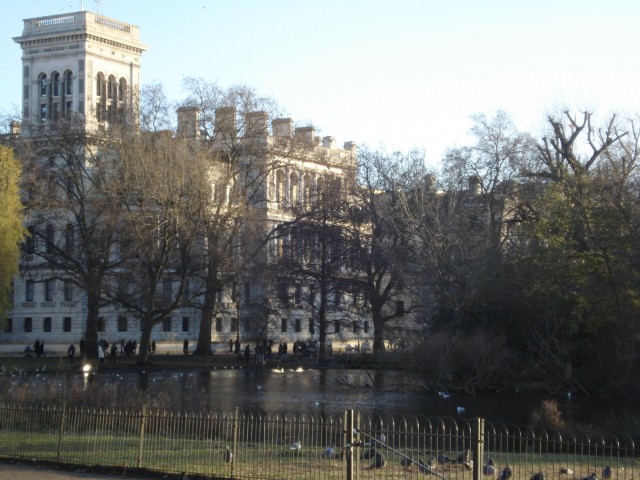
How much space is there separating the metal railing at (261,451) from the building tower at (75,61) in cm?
7825

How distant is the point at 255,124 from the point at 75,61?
3656 centimetres

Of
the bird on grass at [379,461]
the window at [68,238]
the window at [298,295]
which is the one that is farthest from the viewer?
the window at [298,295]

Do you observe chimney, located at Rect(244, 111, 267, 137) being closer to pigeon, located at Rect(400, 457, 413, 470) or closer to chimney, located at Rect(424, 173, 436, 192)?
chimney, located at Rect(424, 173, 436, 192)

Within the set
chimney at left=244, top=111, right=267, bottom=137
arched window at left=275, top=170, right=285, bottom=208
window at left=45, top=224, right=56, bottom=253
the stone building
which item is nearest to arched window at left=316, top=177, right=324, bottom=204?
arched window at left=275, top=170, right=285, bottom=208

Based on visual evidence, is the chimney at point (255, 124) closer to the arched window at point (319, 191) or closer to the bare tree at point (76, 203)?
the arched window at point (319, 191)

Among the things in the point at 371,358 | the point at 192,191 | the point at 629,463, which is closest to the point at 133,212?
the point at 192,191

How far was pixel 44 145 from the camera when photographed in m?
64.0

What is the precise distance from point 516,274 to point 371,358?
17.9 meters

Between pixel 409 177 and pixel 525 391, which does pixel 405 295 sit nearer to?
pixel 409 177

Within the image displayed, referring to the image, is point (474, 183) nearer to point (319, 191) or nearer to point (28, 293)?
point (319, 191)

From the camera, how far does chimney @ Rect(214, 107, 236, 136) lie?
226 ft

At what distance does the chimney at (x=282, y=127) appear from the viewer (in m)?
71.1

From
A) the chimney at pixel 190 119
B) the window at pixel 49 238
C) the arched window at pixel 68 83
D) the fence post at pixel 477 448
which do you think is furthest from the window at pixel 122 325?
the fence post at pixel 477 448

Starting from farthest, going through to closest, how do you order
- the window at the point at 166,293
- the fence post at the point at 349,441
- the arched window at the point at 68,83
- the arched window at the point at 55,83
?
the arched window at the point at 55,83 < the arched window at the point at 68,83 < the window at the point at 166,293 < the fence post at the point at 349,441
